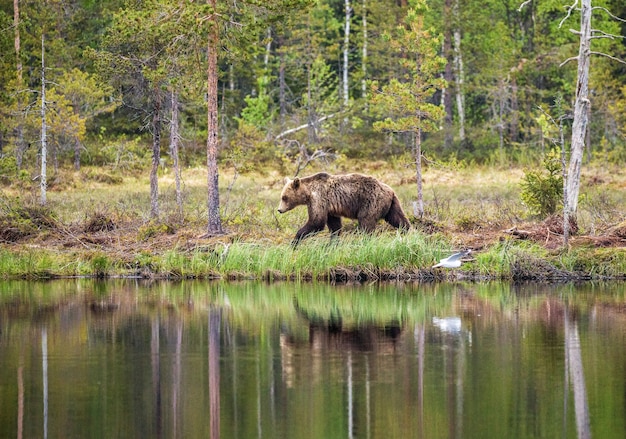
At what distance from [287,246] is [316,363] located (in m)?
10.5

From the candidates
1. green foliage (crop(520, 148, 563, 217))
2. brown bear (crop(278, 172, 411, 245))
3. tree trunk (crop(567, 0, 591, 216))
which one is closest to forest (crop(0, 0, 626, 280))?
green foliage (crop(520, 148, 563, 217))

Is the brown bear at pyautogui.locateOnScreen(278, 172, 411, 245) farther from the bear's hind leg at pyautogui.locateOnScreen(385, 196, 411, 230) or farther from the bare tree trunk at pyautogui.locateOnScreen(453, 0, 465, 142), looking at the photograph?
the bare tree trunk at pyautogui.locateOnScreen(453, 0, 465, 142)

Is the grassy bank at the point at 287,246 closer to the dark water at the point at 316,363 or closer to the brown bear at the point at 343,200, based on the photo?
the brown bear at the point at 343,200

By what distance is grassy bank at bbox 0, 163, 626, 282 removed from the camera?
23.5m

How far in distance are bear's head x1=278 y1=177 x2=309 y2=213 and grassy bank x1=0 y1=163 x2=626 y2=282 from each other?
3.07 ft

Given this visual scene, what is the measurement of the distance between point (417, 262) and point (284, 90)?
3568cm

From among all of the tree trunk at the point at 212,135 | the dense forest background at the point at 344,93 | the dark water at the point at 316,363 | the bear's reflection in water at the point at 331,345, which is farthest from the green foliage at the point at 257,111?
the bear's reflection in water at the point at 331,345

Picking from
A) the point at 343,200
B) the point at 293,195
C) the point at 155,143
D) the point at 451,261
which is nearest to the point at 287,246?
the point at 293,195

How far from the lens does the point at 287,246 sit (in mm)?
24406

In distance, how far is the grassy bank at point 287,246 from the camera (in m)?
23.5

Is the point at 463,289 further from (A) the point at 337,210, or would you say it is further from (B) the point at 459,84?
(B) the point at 459,84

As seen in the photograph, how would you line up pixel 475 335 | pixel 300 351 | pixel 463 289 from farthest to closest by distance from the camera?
pixel 463 289, pixel 475 335, pixel 300 351

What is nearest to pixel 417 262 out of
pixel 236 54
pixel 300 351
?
pixel 236 54

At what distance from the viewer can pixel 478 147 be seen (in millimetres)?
52719
